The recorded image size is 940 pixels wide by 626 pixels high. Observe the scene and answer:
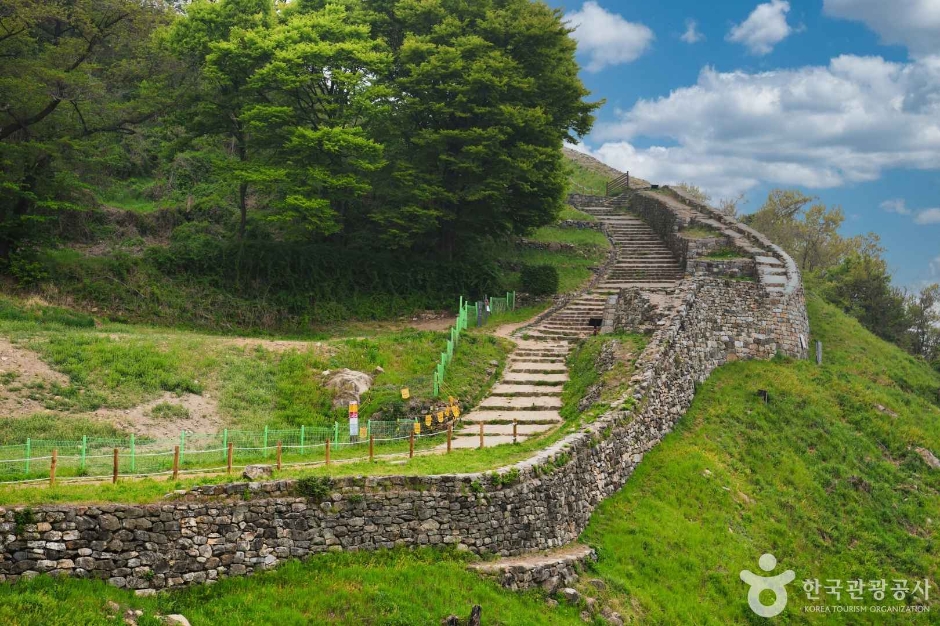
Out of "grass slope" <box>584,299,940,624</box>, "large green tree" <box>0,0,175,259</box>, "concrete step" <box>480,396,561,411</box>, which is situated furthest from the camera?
"large green tree" <box>0,0,175,259</box>

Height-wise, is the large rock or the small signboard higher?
the large rock

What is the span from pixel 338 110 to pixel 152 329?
1186cm

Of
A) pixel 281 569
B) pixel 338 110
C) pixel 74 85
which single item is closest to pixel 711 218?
pixel 338 110

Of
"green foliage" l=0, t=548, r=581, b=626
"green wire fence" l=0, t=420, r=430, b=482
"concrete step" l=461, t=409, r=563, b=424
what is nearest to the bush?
"concrete step" l=461, t=409, r=563, b=424

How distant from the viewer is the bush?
35.4m

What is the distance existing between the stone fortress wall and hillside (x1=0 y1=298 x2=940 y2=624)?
361mm

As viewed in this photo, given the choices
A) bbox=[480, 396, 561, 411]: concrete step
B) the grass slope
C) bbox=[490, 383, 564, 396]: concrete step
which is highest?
bbox=[490, 383, 564, 396]: concrete step

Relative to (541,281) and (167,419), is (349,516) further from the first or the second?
(541,281)

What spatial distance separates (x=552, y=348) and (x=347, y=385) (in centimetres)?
834

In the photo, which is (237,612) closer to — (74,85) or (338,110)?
(338,110)

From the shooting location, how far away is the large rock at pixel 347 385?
2256 centimetres

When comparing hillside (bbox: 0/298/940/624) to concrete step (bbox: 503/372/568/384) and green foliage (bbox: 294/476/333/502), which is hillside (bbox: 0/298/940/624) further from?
concrete step (bbox: 503/372/568/384)

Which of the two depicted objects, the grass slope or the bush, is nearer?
the grass slope

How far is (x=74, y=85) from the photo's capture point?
31125 mm
